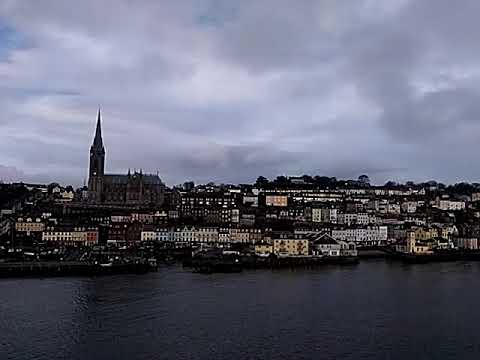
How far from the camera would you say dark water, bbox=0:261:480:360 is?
27.6ft

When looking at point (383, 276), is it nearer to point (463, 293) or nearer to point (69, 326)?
point (463, 293)

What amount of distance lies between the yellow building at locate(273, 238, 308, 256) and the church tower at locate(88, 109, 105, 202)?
568 inches

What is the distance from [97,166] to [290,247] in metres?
15.6

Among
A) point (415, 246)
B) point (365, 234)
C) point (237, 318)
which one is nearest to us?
point (237, 318)

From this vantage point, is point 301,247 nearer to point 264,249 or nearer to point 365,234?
point 264,249

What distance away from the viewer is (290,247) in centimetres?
2052

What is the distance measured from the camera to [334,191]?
136 ft

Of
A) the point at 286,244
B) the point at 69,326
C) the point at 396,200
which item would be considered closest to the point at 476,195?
the point at 396,200

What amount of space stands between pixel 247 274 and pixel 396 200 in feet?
73.2

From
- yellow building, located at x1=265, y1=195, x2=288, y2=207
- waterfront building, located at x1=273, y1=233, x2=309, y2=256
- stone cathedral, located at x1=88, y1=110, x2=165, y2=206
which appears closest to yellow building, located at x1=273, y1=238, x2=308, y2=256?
waterfront building, located at x1=273, y1=233, x2=309, y2=256

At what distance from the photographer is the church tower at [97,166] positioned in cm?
3222

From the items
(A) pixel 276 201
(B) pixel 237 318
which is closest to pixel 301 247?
(B) pixel 237 318

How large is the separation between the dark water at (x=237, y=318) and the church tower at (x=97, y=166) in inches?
682

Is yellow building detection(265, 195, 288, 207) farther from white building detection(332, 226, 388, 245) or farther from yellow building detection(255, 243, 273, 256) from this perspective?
yellow building detection(255, 243, 273, 256)
